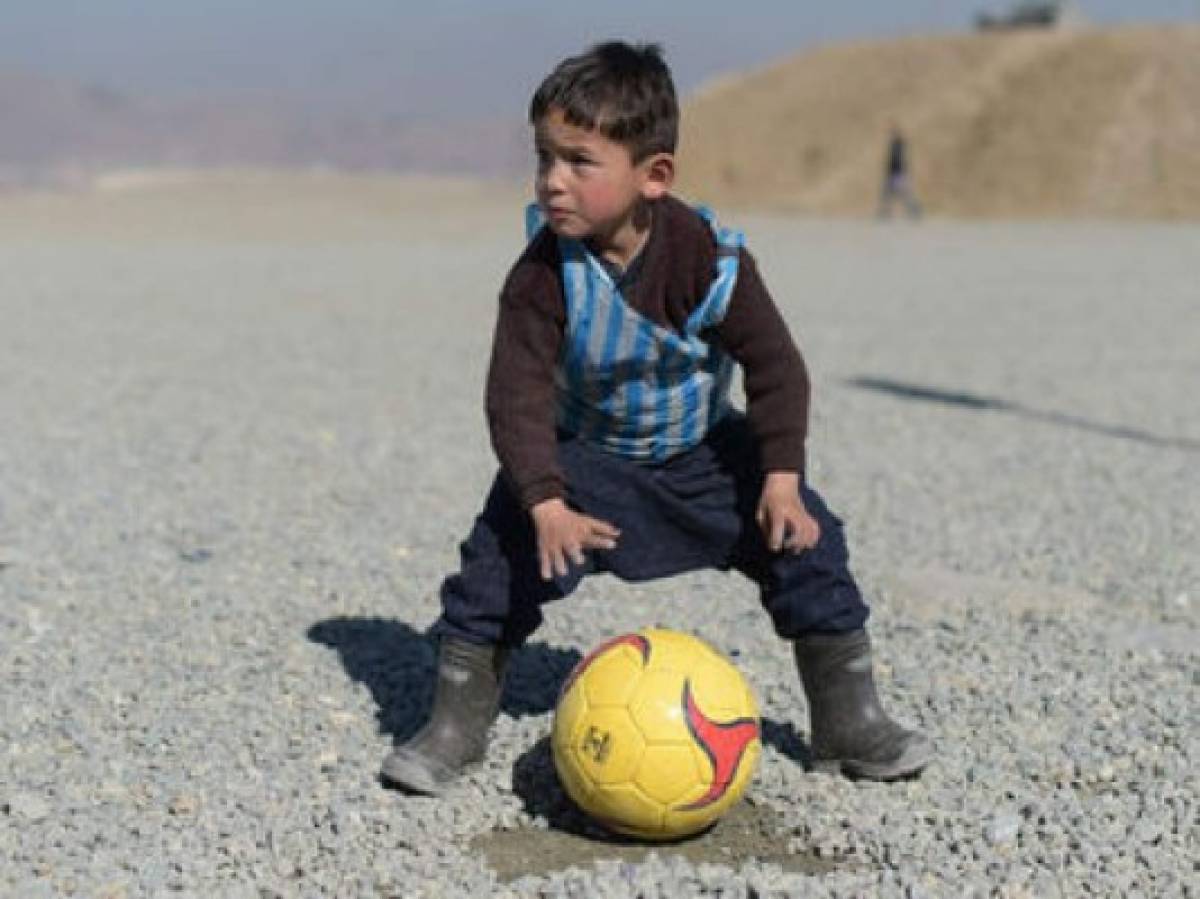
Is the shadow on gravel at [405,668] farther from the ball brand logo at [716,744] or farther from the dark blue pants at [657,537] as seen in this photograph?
the ball brand logo at [716,744]

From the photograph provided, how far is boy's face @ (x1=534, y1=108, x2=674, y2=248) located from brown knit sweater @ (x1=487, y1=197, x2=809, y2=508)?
11 centimetres

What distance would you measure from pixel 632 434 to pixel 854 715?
0.91 metres

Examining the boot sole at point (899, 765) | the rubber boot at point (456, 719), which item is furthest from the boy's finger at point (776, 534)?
the rubber boot at point (456, 719)

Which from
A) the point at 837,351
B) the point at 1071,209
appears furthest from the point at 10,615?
the point at 1071,209

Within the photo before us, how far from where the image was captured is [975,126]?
1906 inches

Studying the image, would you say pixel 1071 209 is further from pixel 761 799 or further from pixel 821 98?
pixel 761 799

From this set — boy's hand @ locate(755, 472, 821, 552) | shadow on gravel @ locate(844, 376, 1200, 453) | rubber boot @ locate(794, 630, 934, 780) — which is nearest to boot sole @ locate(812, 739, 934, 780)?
rubber boot @ locate(794, 630, 934, 780)

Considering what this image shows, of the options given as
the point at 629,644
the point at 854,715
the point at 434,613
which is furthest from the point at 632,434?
the point at 434,613

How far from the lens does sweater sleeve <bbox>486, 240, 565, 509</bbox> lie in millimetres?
3822

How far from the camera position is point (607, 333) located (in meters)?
3.81

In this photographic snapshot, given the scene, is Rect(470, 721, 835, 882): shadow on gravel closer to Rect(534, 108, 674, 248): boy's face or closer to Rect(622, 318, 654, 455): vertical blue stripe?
Rect(622, 318, 654, 455): vertical blue stripe

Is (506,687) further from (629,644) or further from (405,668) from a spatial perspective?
(629,644)

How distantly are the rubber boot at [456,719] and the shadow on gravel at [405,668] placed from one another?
32 centimetres

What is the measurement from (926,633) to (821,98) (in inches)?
1966
